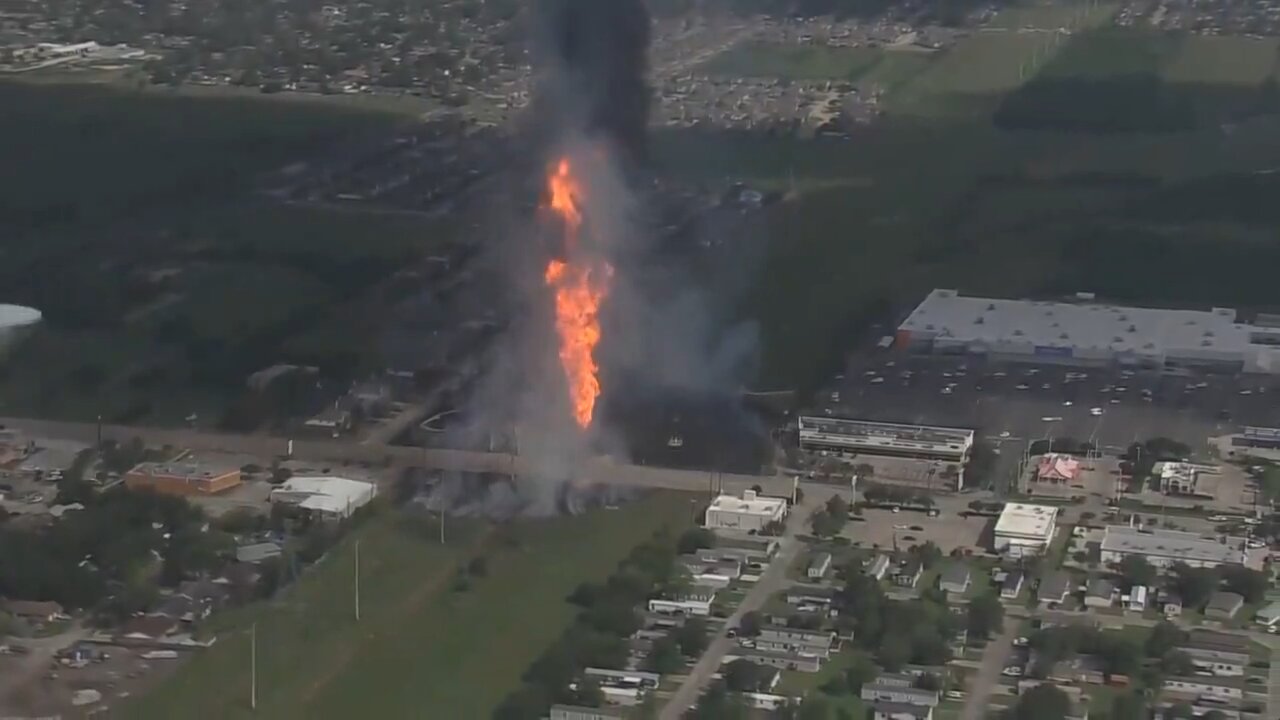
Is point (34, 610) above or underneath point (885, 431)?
above

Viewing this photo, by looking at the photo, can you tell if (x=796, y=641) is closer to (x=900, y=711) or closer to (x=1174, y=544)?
(x=900, y=711)

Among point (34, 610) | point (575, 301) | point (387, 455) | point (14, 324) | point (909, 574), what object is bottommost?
point (14, 324)

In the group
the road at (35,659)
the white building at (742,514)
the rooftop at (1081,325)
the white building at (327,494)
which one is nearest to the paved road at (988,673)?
the white building at (742,514)

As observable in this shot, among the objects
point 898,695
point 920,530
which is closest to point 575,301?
point 920,530

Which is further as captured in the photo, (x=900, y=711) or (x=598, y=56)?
(x=598, y=56)

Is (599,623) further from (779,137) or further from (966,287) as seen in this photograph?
(779,137)

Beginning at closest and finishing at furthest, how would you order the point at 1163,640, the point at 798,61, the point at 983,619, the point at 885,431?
1. the point at 1163,640
2. the point at 983,619
3. the point at 885,431
4. the point at 798,61

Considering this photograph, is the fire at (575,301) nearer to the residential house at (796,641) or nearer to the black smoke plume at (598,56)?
the black smoke plume at (598,56)
